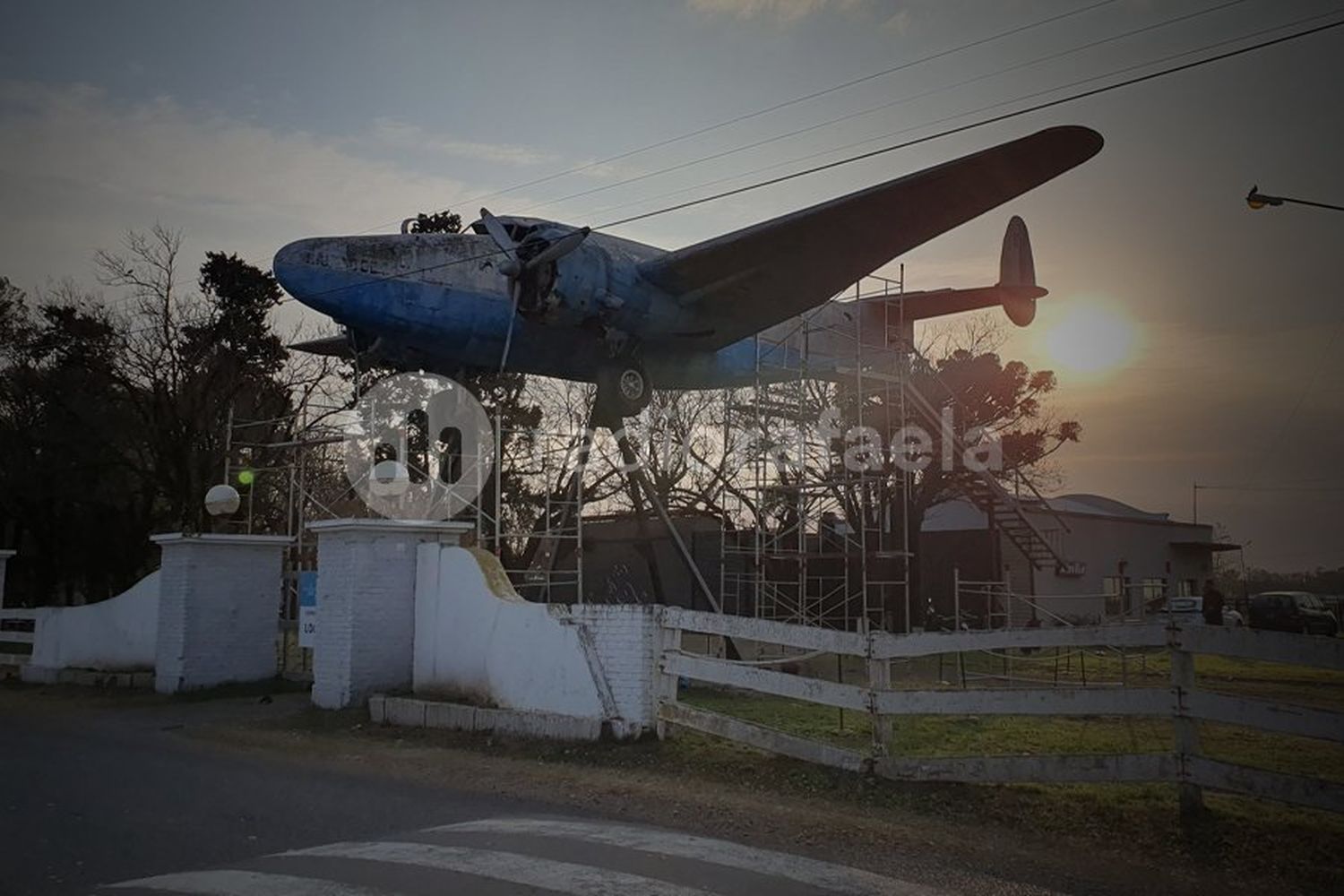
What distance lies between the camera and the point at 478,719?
12.1 metres

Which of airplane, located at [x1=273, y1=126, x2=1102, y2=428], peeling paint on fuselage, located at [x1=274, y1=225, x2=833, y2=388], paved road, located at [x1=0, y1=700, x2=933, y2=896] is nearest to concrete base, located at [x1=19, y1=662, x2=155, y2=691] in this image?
airplane, located at [x1=273, y1=126, x2=1102, y2=428]

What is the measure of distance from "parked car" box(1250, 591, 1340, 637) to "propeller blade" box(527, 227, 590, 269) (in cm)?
3039

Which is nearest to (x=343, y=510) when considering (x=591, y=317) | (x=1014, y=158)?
(x=591, y=317)

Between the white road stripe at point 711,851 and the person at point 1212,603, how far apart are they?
72.6 ft

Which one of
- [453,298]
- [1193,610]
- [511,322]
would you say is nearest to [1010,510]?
[1193,610]

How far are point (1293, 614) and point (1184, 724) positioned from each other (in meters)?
33.9

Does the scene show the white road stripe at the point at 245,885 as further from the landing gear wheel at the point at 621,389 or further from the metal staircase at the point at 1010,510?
the metal staircase at the point at 1010,510

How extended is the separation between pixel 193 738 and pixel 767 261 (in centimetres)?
1101

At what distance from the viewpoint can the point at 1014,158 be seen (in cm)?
1412

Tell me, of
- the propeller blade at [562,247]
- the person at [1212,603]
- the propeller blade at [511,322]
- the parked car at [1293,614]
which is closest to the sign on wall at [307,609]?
the propeller blade at [511,322]

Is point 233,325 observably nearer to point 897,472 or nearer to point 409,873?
point 897,472

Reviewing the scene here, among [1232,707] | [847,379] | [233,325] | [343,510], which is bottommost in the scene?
[1232,707]

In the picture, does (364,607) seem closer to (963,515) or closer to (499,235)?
(499,235)

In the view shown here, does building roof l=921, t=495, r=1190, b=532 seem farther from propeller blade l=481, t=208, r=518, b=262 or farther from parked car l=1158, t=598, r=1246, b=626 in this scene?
propeller blade l=481, t=208, r=518, b=262
